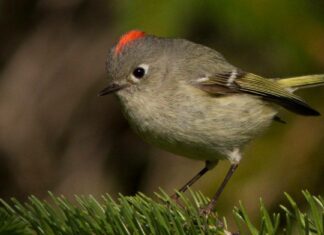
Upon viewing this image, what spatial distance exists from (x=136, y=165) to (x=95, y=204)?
9.19 feet

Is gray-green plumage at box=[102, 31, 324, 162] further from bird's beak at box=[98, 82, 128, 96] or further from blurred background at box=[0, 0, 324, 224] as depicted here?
blurred background at box=[0, 0, 324, 224]

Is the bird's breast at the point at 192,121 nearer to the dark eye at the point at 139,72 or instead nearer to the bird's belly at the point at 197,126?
the bird's belly at the point at 197,126

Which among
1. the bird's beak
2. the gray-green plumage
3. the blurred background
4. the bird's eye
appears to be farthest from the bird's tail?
the blurred background

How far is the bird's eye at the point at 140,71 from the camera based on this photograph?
269 cm

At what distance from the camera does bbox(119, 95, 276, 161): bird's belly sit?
98.0 inches

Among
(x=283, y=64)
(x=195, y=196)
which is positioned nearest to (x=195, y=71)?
(x=283, y=64)

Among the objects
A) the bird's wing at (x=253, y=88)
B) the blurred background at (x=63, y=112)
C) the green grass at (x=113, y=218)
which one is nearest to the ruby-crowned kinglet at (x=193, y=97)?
the bird's wing at (x=253, y=88)

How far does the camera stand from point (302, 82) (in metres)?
2.93

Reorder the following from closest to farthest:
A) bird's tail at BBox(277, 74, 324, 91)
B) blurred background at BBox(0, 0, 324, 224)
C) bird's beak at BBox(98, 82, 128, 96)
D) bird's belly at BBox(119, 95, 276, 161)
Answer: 1. bird's belly at BBox(119, 95, 276, 161)
2. bird's beak at BBox(98, 82, 128, 96)
3. bird's tail at BBox(277, 74, 324, 91)
4. blurred background at BBox(0, 0, 324, 224)

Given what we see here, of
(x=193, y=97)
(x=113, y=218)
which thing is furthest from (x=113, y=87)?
(x=113, y=218)

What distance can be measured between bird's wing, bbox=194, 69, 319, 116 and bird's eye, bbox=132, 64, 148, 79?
21cm

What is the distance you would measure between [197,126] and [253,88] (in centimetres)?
46

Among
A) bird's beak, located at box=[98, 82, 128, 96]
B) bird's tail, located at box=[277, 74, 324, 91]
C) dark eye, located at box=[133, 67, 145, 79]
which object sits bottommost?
bird's tail, located at box=[277, 74, 324, 91]

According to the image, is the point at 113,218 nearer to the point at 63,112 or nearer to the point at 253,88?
the point at 253,88
